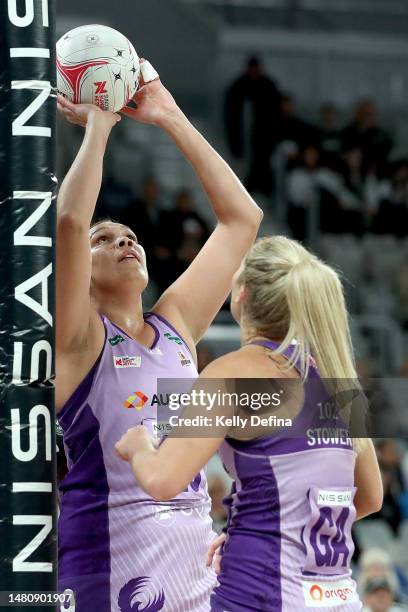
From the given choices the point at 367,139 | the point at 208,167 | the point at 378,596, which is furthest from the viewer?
the point at 367,139

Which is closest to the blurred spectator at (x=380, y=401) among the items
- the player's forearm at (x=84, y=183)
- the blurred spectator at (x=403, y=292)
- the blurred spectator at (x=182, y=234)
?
the blurred spectator at (x=403, y=292)

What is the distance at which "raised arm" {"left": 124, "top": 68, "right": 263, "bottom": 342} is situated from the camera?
142 inches

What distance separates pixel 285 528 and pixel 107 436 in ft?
2.48

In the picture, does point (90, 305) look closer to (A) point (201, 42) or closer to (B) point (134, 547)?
(B) point (134, 547)

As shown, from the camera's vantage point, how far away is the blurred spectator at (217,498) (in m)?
7.44

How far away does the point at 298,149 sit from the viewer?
13.4m

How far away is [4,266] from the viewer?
2.79 meters

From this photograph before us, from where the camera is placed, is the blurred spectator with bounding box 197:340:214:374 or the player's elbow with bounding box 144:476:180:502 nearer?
the player's elbow with bounding box 144:476:180:502

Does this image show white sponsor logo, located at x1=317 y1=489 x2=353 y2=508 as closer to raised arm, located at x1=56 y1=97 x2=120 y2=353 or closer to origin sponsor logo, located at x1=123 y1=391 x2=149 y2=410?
origin sponsor logo, located at x1=123 y1=391 x2=149 y2=410

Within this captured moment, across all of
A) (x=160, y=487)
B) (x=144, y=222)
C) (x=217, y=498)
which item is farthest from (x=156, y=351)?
(x=144, y=222)

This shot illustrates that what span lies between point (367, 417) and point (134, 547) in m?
0.81

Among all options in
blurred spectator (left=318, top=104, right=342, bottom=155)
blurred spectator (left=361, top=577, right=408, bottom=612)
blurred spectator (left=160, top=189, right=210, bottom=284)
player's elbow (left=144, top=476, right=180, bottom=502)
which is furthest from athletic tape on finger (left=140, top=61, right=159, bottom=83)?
blurred spectator (left=318, top=104, right=342, bottom=155)

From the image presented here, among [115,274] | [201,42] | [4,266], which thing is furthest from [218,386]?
[201,42]

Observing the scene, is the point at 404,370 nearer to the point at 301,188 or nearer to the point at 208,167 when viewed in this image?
the point at 301,188
